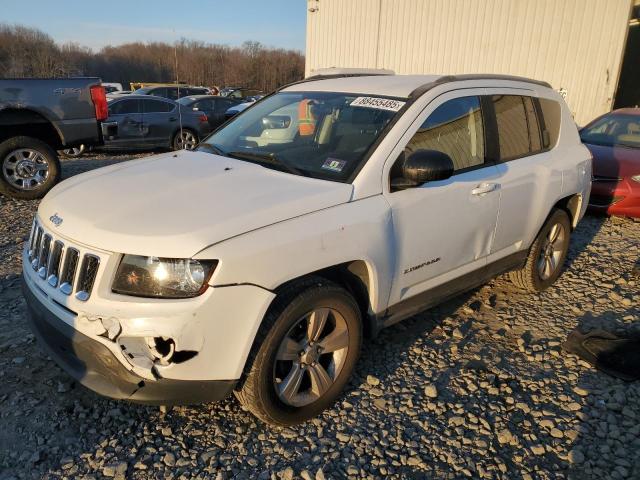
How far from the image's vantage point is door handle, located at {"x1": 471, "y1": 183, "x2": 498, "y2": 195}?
3.26m

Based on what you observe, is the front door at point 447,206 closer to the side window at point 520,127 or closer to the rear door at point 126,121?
the side window at point 520,127

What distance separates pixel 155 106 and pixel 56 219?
9876 millimetres

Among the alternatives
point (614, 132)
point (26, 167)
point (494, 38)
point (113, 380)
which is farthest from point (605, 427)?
point (494, 38)

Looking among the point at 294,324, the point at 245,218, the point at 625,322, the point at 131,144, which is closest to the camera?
the point at 245,218

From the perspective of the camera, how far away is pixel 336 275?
106 inches

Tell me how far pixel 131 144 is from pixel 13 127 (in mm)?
4289

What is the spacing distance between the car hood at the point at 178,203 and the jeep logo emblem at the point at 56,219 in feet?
0.06

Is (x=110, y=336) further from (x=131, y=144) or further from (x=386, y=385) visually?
(x=131, y=144)

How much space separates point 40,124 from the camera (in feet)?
23.2

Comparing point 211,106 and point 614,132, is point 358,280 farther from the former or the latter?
point 211,106

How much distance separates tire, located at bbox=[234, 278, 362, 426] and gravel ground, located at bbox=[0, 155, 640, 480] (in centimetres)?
16

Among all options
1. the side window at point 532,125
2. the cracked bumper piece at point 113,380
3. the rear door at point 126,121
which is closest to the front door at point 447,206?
the side window at point 532,125

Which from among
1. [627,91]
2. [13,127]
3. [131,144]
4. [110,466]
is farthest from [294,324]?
[627,91]

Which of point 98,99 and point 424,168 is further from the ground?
point 424,168
